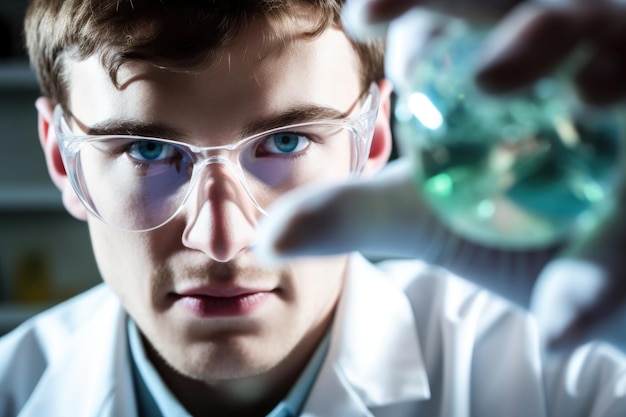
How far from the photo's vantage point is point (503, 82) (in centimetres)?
64

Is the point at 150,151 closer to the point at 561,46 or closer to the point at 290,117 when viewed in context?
the point at 290,117

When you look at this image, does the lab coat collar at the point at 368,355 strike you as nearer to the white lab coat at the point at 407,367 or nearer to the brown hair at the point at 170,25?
the white lab coat at the point at 407,367

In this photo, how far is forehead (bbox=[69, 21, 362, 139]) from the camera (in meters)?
1.19

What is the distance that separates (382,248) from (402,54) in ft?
0.80

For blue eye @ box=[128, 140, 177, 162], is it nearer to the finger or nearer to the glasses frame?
the glasses frame

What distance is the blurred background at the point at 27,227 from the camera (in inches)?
138

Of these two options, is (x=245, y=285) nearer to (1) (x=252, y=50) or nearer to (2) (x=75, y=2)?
(1) (x=252, y=50)

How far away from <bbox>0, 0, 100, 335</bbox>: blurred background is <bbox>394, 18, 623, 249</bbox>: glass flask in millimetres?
3039

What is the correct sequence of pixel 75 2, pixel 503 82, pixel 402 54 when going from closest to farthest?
pixel 503 82 → pixel 402 54 → pixel 75 2

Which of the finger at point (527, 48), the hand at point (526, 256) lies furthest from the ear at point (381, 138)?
the finger at point (527, 48)

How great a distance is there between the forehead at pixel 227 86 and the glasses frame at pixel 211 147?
0.04 m

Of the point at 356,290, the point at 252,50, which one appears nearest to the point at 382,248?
the point at 252,50

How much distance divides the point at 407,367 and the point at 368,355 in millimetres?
91

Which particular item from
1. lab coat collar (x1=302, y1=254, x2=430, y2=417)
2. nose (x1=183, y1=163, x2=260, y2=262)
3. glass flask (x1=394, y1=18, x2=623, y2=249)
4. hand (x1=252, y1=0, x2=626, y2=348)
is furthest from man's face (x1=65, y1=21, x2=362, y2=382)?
glass flask (x1=394, y1=18, x2=623, y2=249)
